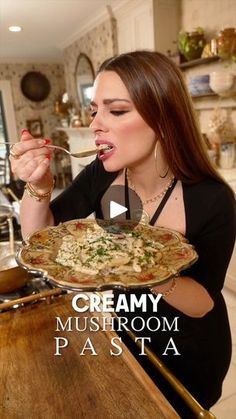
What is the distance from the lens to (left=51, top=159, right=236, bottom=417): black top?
2.52ft

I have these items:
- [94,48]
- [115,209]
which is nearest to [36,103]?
[94,48]

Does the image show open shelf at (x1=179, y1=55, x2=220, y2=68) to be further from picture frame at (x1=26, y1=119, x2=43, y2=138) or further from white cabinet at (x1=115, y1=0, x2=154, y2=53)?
picture frame at (x1=26, y1=119, x2=43, y2=138)

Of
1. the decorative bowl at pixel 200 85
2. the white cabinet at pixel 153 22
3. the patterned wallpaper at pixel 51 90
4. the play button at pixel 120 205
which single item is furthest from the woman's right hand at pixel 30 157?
the patterned wallpaper at pixel 51 90

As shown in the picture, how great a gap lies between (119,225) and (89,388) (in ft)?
1.19

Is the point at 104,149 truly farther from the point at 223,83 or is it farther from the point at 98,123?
the point at 223,83

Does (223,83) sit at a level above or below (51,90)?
below

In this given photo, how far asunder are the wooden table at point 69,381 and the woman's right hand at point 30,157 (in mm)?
389

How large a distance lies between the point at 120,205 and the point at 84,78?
13.1ft

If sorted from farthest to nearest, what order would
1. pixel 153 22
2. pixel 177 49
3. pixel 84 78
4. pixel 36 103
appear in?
pixel 36 103 < pixel 84 78 < pixel 177 49 < pixel 153 22

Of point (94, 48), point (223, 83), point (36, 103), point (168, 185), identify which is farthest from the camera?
point (36, 103)

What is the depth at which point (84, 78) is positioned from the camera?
450 cm

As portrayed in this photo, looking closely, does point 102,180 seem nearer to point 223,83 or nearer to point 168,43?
point 223,83

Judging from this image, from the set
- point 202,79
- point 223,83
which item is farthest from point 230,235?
point 202,79

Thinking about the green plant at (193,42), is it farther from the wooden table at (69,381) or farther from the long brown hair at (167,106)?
the wooden table at (69,381)
